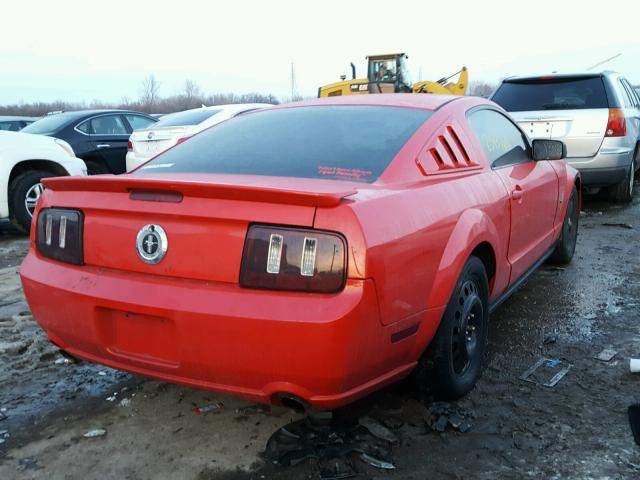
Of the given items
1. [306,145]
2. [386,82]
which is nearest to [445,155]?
[306,145]

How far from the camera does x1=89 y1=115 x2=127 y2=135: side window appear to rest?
977 cm

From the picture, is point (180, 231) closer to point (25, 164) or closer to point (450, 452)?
point (450, 452)

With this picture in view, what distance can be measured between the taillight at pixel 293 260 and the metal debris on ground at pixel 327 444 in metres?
0.76

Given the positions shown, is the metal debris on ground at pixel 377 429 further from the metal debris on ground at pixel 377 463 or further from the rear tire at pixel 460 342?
the rear tire at pixel 460 342

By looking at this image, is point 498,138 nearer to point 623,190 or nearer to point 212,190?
point 212,190

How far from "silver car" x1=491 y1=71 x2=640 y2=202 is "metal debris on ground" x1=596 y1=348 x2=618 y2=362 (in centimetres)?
411

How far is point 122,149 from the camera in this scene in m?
9.99

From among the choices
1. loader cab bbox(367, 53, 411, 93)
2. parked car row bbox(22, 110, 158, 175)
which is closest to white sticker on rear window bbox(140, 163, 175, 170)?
parked car row bbox(22, 110, 158, 175)

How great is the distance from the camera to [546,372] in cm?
320

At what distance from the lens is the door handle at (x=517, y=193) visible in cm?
343

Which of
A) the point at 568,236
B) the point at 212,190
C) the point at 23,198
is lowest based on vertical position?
the point at 568,236

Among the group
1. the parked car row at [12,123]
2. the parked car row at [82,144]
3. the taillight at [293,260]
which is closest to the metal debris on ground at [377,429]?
the taillight at [293,260]

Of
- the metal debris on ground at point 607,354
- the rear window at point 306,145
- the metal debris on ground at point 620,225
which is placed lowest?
the metal debris on ground at point 620,225

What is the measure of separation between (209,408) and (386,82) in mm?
11913
